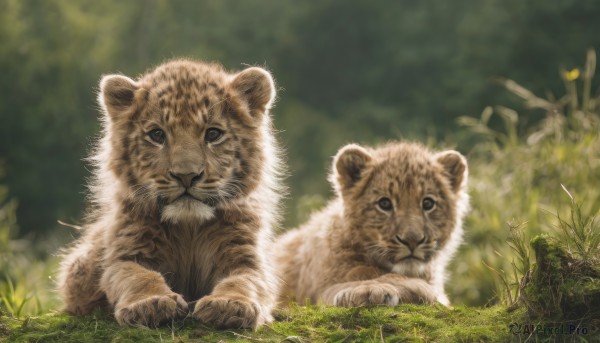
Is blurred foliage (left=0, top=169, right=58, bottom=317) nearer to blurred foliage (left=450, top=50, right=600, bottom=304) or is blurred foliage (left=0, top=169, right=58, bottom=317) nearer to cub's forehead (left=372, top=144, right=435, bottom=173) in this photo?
cub's forehead (left=372, top=144, right=435, bottom=173)

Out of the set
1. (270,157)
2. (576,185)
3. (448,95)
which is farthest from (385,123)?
(270,157)

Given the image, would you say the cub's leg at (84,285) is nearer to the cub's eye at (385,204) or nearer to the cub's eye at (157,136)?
the cub's eye at (157,136)

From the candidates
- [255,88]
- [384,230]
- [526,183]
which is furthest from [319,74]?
[255,88]

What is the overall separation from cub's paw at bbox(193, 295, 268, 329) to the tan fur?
0.07 feet

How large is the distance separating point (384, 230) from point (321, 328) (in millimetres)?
2354

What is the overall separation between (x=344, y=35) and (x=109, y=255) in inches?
1367

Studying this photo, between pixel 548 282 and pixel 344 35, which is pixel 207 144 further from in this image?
pixel 344 35

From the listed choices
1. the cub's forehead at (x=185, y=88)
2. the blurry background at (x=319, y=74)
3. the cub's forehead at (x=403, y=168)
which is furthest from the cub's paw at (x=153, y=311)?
the blurry background at (x=319, y=74)

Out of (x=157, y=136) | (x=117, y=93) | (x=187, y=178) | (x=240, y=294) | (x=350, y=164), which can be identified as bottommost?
(x=240, y=294)

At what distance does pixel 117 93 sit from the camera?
773 centimetres

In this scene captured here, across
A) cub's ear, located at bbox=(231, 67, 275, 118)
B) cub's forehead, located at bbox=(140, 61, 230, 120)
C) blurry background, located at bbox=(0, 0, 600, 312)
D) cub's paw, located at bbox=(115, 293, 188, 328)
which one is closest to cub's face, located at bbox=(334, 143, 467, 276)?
cub's ear, located at bbox=(231, 67, 275, 118)

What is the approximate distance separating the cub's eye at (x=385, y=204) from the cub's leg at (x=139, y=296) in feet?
9.46

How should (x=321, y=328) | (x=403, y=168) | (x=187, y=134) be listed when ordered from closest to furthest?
1. (x=321, y=328)
2. (x=187, y=134)
3. (x=403, y=168)

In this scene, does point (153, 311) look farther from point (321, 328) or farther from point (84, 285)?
point (84, 285)
